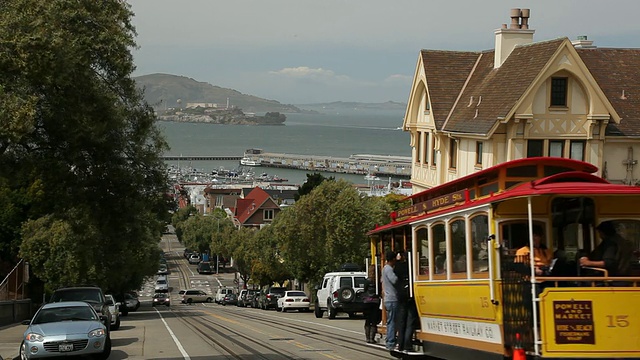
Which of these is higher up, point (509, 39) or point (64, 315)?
point (509, 39)

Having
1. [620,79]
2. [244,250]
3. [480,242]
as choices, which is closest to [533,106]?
[620,79]

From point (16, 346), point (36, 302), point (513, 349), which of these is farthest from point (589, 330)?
point (36, 302)

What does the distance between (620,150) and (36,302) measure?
32.5m

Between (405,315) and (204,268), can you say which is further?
(204,268)

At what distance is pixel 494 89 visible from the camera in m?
38.9

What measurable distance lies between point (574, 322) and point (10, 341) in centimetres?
2116

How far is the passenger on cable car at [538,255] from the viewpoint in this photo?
12383 mm

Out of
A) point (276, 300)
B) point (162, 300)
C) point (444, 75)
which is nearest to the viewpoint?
point (444, 75)

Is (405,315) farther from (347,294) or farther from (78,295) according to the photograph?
(347,294)

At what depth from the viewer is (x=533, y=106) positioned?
3672 centimetres

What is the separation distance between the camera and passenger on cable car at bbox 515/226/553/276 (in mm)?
12383

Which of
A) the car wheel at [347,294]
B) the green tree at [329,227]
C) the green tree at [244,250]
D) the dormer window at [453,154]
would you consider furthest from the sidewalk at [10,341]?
the green tree at [244,250]

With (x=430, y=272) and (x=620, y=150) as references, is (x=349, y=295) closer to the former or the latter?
(x=620, y=150)

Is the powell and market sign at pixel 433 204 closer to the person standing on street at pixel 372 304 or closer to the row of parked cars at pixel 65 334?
the person standing on street at pixel 372 304
